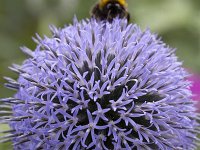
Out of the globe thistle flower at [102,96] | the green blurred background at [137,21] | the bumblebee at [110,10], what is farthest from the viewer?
the green blurred background at [137,21]

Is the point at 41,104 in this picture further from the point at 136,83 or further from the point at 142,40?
the point at 142,40

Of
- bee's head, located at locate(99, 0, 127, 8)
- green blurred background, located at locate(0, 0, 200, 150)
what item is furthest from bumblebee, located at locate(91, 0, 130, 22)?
green blurred background, located at locate(0, 0, 200, 150)

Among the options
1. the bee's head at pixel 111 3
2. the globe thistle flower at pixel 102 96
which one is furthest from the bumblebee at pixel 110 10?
the globe thistle flower at pixel 102 96

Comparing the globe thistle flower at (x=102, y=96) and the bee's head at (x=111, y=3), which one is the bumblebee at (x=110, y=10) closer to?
the bee's head at (x=111, y=3)

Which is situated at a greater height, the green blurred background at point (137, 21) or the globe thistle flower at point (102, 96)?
the green blurred background at point (137, 21)

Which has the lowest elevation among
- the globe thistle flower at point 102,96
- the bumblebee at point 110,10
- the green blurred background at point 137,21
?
the globe thistle flower at point 102,96

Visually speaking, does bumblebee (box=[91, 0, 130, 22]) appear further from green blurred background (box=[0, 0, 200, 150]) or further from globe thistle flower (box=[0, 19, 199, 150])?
green blurred background (box=[0, 0, 200, 150])
